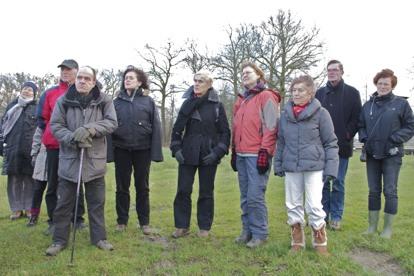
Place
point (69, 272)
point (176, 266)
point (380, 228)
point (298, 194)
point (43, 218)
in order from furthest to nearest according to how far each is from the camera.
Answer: point (43, 218) < point (380, 228) < point (298, 194) < point (176, 266) < point (69, 272)

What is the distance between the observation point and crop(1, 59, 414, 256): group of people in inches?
198

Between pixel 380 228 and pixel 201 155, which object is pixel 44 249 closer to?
pixel 201 155

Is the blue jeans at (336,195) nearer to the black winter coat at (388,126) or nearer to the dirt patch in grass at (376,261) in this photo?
the black winter coat at (388,126)

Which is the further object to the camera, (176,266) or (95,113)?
(95,113)

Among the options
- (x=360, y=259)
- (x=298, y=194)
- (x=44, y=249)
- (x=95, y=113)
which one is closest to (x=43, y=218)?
(x=44, y=249)

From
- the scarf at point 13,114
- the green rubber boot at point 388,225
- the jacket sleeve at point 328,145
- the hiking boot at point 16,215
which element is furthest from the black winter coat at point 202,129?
the hiking boot at point 16,215

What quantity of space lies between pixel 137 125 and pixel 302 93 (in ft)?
7.79

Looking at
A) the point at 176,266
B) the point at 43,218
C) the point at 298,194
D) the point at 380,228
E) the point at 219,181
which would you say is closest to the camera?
the point at 176,266

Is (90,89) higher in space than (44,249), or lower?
higher

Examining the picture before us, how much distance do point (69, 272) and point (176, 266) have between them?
1176mm

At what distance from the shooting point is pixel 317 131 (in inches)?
195

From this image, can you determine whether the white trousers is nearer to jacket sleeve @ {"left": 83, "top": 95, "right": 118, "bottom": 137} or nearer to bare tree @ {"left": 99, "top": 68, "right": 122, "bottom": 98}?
jacket sleeve @ {"left": 83, "top": 95, "right": 118, "bottom": 137}

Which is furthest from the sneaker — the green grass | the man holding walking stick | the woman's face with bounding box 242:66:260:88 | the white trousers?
the woman's face with bounding box 242:66:260:88

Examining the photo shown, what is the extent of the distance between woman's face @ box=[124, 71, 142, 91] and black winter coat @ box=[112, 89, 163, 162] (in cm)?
10
